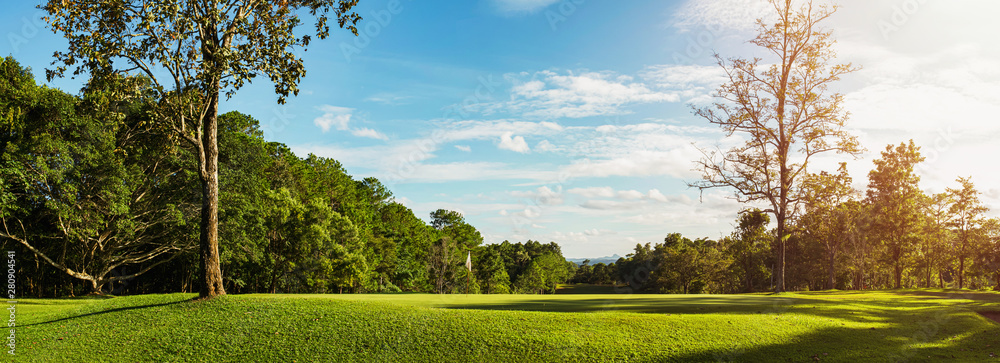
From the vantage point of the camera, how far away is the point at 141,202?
30.2 meters

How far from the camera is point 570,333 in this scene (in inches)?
408

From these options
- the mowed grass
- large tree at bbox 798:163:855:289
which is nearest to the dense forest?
large tree at bbox 798:163:855:289

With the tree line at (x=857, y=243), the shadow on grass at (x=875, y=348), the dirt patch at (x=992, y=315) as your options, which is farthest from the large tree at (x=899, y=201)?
the shadow on grass at (x=875, y=348)

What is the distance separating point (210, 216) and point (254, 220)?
61.5 ft

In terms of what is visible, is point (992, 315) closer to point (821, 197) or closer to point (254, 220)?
point (821, 197)

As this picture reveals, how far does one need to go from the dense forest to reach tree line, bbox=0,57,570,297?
10 cm

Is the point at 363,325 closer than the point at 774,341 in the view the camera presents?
No

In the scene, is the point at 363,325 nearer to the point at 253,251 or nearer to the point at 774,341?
the point at 774,341

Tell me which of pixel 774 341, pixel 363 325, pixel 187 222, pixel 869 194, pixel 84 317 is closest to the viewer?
pixel 774 341

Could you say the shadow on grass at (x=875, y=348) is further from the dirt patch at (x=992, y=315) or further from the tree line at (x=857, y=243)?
the tree line at (x=857, y=243)

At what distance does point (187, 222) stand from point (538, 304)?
25.8 meters

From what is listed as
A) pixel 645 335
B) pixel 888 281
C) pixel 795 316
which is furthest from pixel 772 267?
pixel 645 335

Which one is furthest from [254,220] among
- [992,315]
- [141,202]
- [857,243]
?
[857,243]

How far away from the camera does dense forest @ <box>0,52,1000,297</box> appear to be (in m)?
23.8
